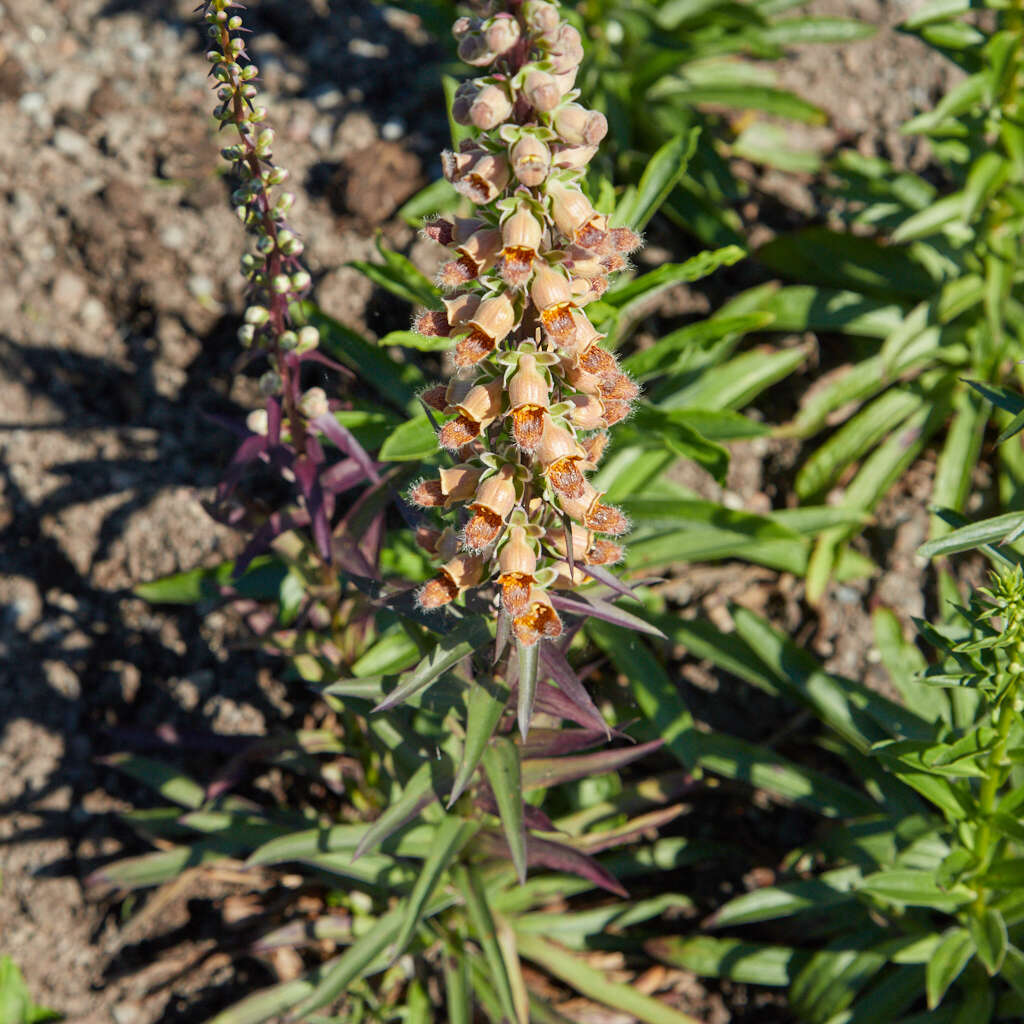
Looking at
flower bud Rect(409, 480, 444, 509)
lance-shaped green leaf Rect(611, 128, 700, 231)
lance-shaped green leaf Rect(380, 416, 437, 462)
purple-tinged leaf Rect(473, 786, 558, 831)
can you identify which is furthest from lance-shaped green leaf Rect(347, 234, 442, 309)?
purple-tinged leaf Rect(473, 786, 558, 831)

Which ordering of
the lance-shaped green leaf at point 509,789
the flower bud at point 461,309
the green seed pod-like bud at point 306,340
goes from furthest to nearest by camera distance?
1. the green seed pod-like bud at point 306,340
2. the lance-shaped green leaf at point 509,789
3. the flower bud at point 461,309

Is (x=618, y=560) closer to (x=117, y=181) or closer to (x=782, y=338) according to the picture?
(x=782, y=338)

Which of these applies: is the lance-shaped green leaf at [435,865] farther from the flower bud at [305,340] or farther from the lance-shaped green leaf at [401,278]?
the lance-shaped green leaf at [401,278]

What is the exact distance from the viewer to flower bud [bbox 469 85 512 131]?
6.99 ft

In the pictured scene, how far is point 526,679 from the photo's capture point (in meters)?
2.54

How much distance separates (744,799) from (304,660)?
199 centimetres

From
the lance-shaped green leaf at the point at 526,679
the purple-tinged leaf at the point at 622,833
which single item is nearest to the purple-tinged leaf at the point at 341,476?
the lance-shaped green leaf at the point at 526,679

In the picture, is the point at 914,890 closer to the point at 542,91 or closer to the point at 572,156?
the point at 572,156

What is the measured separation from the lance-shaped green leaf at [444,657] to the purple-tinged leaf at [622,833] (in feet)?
4.24

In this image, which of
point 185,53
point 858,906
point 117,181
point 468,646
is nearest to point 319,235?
point 117,181

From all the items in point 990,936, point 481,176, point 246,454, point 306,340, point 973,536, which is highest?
point 481,176

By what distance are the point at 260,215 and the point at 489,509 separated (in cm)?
99

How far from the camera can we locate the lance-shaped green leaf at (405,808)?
2.88 meters

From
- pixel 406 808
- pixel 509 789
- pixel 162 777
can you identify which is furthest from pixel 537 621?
pixel 162 777
